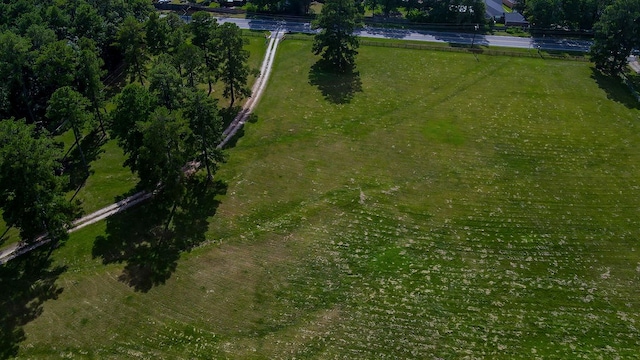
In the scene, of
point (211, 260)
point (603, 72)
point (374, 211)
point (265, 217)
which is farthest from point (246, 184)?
point (603, 72)

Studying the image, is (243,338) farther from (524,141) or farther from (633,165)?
(633,165)

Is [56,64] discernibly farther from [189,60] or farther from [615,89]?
[615,89]

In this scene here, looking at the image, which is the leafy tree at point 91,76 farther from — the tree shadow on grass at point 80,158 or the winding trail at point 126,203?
the winding trail at point 126,203

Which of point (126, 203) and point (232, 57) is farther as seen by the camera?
Result: point (232, 57)

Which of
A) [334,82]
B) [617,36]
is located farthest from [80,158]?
[617,36]

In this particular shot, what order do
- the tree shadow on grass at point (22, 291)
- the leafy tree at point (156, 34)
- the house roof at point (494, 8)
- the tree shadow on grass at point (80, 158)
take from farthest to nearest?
the house roof at point (494, 8) → the leafy tree at point (156, 34) → the tree shadow on grass at point (80, 158) → the tree shadow on grass at point (22, 291)


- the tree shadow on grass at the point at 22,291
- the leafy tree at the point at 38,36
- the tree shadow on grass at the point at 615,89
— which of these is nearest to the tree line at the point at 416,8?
the tree shadow on grass at the point at 615,89
